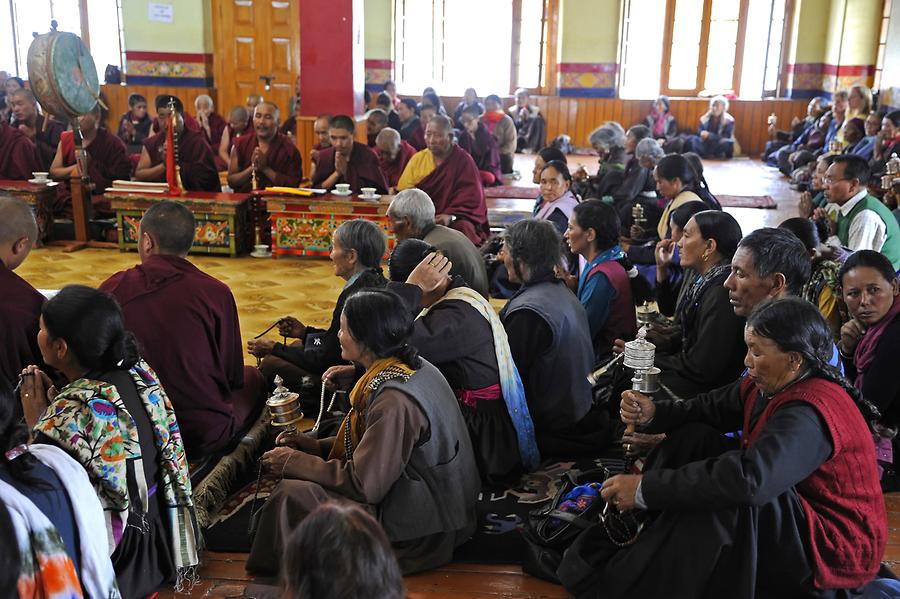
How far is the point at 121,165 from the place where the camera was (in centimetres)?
707

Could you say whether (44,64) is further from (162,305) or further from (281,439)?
(281,439)

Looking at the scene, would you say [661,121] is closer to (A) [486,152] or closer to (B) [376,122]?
(A) [486,152]

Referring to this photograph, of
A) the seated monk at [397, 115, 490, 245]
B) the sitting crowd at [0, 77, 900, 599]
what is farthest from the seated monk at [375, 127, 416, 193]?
the sitting crowd at [0, 77, 900, 599]

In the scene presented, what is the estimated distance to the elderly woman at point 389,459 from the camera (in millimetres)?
2229

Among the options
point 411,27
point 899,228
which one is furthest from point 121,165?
point 411,27

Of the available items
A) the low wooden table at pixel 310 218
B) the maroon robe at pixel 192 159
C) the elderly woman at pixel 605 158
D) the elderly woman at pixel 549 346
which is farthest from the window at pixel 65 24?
the elderly woman at pixel 549 346

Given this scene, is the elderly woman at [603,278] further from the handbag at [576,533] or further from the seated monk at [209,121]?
the seated monk at [209,121]

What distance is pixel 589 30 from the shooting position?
13.3m

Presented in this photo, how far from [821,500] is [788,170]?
9.94 metres

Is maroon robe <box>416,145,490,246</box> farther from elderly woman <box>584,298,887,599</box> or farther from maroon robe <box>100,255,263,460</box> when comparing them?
elderly woman <box>584,298,887,599</box>

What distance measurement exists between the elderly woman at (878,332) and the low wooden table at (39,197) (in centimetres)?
572

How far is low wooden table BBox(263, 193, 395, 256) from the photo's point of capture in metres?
6.23

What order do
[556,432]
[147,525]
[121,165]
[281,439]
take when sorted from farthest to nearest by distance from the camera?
[121,165]
[556,432]
[281,439]
[147,525]

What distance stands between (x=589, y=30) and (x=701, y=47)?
180cm
